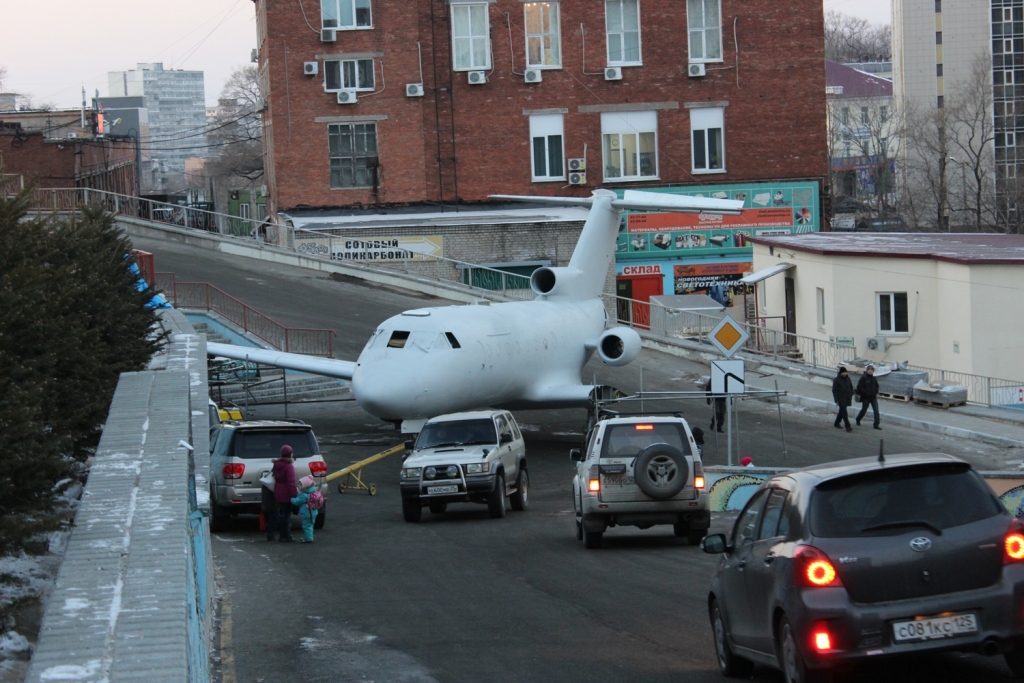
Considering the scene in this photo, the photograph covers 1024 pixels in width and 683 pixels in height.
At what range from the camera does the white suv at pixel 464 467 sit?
1939 centimetres

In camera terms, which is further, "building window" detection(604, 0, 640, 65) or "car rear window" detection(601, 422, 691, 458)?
"building window" detection(604, 0, 640, 65)

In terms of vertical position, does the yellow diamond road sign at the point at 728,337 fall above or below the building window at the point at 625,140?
below

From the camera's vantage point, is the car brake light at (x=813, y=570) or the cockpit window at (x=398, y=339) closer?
the car brake light at (x=813, y=570)

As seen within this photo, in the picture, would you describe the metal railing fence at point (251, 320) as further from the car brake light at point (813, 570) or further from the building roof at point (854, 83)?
the building roof at point (854, 83)

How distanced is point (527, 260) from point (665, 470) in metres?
35.6

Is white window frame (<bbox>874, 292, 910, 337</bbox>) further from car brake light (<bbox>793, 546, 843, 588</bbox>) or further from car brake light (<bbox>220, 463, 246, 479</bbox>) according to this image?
car brake light (<bbox>793, 546, 843, 588</bbox>)

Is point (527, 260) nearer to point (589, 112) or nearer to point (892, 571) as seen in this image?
point (589, 112)

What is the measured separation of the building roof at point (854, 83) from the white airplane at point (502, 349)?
91.4 m

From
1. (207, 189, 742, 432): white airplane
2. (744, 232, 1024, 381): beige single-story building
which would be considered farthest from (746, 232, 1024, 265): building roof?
(207, 189, 742, 432): white airplane

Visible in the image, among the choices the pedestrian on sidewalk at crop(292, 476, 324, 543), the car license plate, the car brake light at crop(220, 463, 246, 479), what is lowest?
the pedestrian on sidewalk at crop(292, 476, 324, 543)

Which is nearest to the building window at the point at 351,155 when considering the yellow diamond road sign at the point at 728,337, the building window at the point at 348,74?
the building window at the point at 348,74

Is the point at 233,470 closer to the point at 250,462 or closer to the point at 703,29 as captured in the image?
the point at 250,462

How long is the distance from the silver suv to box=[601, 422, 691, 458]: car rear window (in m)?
4.83

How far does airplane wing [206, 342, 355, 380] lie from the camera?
94.1ft
